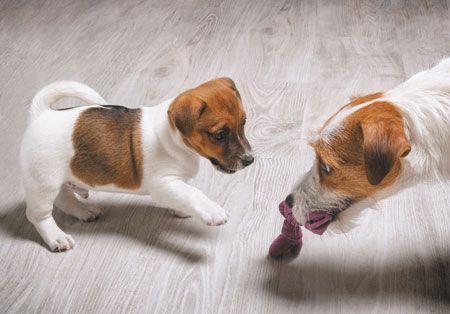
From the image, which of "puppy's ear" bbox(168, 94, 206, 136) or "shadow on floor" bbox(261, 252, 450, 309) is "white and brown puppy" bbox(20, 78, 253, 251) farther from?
"shadow on floor" bbox(261, 252, 450, 309)

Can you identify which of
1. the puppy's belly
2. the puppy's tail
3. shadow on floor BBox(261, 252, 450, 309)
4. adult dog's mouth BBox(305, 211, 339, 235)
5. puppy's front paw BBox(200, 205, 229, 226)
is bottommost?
shadow on floor BBox(261, 252, 450, 309)

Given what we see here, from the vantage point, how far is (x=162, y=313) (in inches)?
67.2

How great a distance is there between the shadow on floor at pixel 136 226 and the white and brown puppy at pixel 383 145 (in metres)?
0.49

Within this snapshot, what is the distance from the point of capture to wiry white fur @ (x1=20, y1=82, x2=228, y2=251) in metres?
1.81

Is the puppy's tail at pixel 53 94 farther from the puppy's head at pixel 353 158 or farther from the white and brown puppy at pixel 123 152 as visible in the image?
the puppy's head at pixel 353 158

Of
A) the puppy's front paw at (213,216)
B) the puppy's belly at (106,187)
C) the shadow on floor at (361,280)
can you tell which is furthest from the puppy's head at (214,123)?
the shadow on floor at (361,280)

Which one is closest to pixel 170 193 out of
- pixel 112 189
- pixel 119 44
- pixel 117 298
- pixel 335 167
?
pixel 112 189

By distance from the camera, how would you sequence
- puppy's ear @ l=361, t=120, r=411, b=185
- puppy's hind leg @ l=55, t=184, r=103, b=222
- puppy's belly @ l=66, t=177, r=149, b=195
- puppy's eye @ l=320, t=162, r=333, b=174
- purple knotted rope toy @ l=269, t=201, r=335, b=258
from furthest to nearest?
puppy's hind leg @ l=55, t=184, r=103, b=222 → puppy's belly @ l=66, t=177, r=149, b=195 → purple knotted rope toy @ l=269, t=201, r=335, b=258 → puppy's eye @ l=320, t=162, r=333, b=174 → puppy's ear @ l=361, t=120, r=411, b=185

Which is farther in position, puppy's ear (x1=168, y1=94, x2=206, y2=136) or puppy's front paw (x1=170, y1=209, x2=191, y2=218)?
puppy's front paw (x1=170, y1=209, x2=191, y2=218)

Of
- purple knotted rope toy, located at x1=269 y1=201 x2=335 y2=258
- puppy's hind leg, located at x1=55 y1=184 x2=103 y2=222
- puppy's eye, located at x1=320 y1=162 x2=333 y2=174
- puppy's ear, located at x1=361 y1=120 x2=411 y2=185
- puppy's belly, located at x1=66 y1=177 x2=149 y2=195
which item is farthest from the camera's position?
puppy's hind leg, located at x1=55 y1=184 x2=103 y2=222

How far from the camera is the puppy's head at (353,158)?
138 cm

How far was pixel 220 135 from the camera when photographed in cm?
174

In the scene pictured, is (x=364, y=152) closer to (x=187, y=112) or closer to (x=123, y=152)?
(x=187, y=112)

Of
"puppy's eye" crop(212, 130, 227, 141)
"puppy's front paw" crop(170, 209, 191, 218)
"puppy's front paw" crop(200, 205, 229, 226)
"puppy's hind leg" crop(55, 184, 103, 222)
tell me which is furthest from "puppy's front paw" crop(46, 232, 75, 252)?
"puppy's eye" crop(212, 130, 227, 141)
